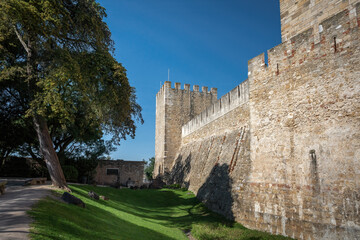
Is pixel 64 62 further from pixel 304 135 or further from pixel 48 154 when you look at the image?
pixel 304 135

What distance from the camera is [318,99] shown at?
7625mm

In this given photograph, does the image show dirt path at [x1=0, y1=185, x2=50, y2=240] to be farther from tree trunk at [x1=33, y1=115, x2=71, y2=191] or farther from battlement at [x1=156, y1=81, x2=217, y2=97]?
battlement at [x1=156, y1=81, x2=217, y2=97]

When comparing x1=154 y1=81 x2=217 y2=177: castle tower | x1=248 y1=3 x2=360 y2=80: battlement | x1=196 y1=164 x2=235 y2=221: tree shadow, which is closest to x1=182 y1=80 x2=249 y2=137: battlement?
x1=248 y1=3 x2=360 y2=80: battlement

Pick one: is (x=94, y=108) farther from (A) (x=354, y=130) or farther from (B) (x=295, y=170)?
(A) (x=354, y=130)

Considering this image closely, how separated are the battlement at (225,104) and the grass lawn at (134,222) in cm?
573

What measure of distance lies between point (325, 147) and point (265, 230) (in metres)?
3.49

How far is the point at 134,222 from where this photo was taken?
9305 millimetres

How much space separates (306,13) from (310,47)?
6.93ft

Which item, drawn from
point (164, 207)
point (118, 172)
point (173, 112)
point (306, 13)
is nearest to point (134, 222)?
point (164, 207)

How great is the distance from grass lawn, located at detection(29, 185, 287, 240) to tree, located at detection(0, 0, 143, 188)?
3279 mm

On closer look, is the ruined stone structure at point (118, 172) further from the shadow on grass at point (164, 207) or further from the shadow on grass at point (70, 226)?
the shadow on grass at point (70, 226)

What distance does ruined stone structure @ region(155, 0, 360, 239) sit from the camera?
264 inches

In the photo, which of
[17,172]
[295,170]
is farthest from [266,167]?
[17,172]

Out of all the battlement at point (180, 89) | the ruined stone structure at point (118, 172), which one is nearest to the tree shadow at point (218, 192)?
the ruined stone structure at point (118, 172)
